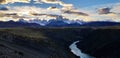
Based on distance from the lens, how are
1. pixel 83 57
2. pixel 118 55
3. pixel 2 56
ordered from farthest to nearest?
1. pixel 83 57
2. pixel 118 55
3. pixel 2 56

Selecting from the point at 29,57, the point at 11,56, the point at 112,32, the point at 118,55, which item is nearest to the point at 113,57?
the point at 118,55

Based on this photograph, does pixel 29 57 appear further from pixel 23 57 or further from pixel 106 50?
pixel 106 50

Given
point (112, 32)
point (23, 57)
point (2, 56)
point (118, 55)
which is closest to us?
point (2, 56)

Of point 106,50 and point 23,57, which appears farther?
point 106,50

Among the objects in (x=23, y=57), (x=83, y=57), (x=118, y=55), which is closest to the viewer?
(x=23, y=57)

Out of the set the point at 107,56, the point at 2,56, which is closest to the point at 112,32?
the point at 107,56

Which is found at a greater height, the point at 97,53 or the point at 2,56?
the point at 2,56

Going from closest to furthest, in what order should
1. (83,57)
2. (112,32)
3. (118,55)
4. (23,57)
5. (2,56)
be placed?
1. (2,56)
2. (23,57)
3. (118,55)
4. (83,57)
5. (112,32)

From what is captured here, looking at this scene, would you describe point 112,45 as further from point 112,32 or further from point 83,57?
point 112,32

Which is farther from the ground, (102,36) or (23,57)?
(23,57)

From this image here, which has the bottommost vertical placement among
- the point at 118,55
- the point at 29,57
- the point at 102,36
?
the point at 102,36
